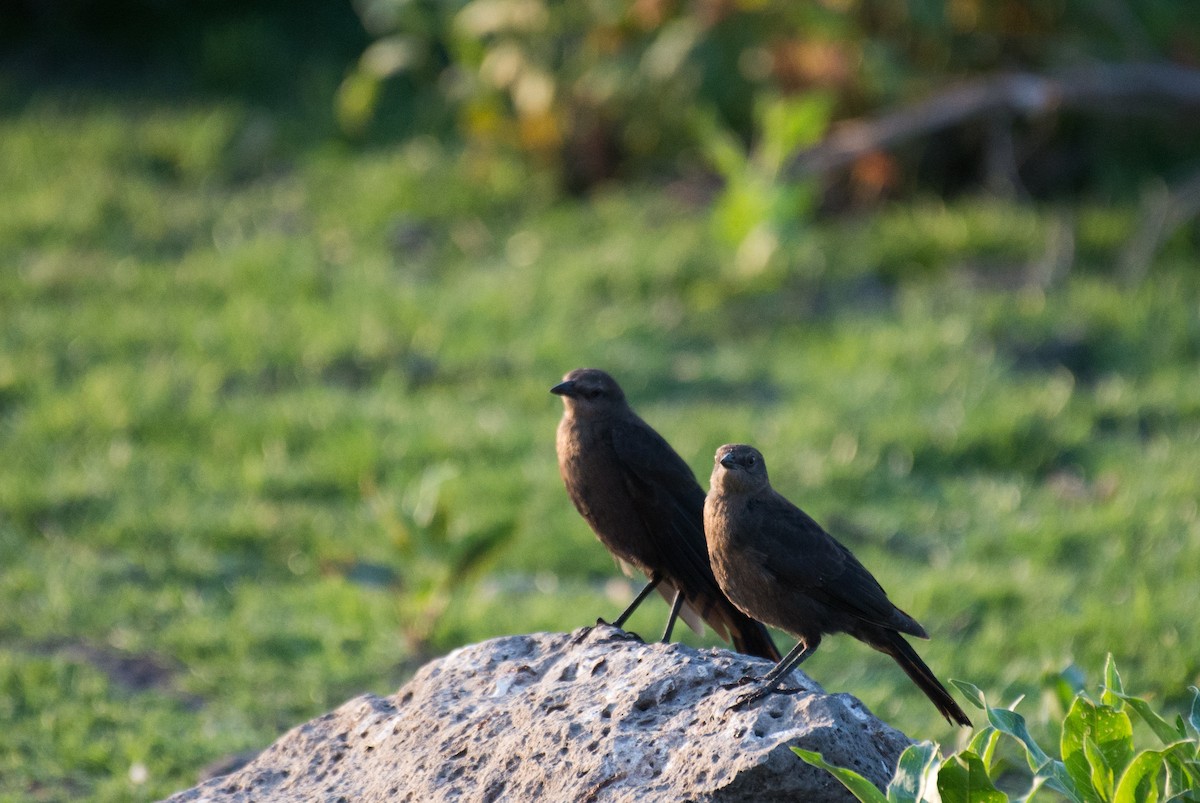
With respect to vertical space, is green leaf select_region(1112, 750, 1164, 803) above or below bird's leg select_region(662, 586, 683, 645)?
below

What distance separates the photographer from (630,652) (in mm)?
3662

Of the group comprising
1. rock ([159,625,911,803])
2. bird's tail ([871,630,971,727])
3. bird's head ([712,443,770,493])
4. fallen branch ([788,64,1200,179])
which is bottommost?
bird's tail ([871,630,971,727])

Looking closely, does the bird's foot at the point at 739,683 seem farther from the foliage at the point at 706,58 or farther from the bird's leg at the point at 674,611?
the foliage at the point at 706,58

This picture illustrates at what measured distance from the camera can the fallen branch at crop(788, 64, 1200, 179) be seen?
9047 millimetres

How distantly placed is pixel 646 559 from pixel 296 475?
336cm

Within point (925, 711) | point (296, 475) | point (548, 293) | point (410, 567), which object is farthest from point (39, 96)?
point (925, 711)

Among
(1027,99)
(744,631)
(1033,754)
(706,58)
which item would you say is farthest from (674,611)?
(706,58)

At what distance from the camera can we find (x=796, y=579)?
3703 millimetres

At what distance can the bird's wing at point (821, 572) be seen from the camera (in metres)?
3.70

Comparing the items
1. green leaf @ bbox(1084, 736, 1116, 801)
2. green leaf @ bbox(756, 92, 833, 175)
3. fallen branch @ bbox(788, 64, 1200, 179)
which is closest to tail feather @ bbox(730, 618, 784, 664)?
green leaf @ bbox(1084, 736, 1116, 801)

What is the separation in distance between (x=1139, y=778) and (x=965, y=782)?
37cm

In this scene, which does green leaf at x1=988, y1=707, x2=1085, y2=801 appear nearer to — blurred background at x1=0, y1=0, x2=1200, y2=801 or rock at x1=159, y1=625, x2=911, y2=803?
rock at x1=159, y1=625, x2=911, y2=803

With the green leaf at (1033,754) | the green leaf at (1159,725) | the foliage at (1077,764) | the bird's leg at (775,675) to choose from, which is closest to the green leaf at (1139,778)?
the foliage at (1077,764)

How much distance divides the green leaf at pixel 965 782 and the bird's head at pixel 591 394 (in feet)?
5.82
